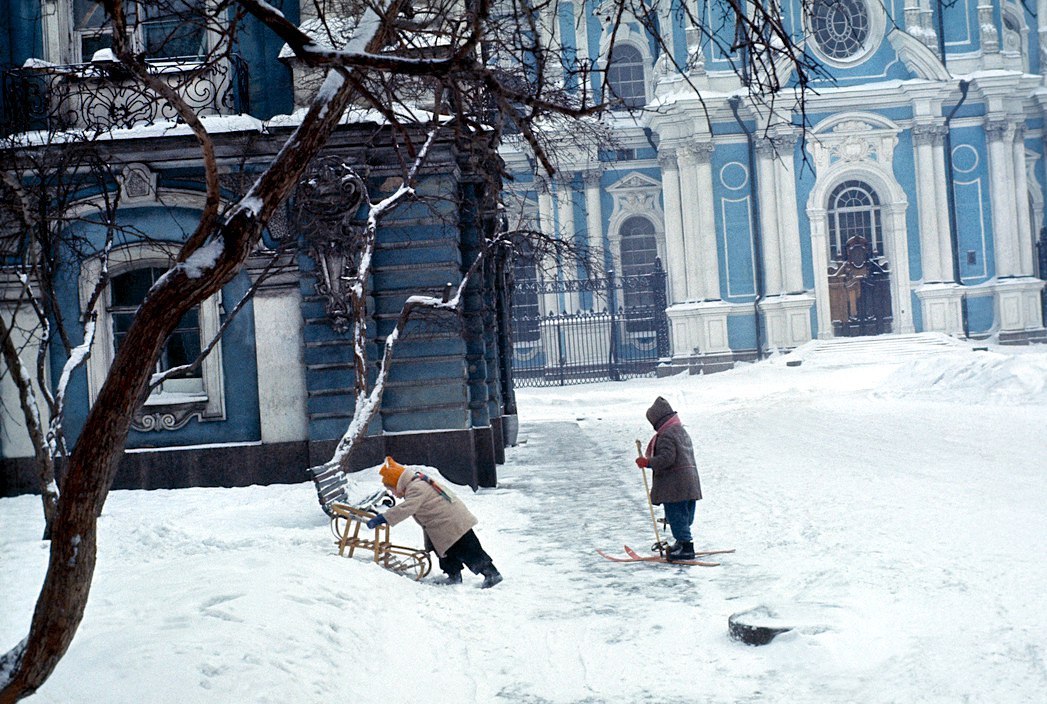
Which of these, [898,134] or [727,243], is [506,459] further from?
[898,134]

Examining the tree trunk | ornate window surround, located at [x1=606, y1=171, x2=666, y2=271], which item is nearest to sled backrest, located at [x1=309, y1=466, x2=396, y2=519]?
the tree trunk

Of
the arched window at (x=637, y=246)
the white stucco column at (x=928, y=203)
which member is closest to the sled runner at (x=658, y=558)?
the white stucco column at (x=928, y=203)

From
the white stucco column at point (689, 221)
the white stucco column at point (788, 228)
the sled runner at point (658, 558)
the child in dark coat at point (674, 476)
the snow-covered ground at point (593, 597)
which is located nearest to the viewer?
the snow-covered ground at point (593, 597)

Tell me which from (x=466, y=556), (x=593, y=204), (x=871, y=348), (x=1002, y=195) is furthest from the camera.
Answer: (x=593, y=204)

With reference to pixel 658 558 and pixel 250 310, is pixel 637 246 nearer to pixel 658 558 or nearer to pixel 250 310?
pixel 250 310

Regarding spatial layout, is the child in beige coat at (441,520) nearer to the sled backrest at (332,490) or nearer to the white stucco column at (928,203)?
the sled backrest at (332,490)

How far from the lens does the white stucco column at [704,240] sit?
118 feet

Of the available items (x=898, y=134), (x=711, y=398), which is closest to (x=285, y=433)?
(x=711, y=398)

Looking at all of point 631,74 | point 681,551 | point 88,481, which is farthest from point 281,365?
point 631,74

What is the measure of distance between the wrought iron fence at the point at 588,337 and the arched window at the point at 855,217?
224 inches

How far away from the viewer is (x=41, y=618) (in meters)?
4.22

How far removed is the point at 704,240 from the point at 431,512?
28469 mm

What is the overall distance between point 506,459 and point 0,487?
25.7ft

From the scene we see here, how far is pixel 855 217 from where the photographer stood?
121 ft
